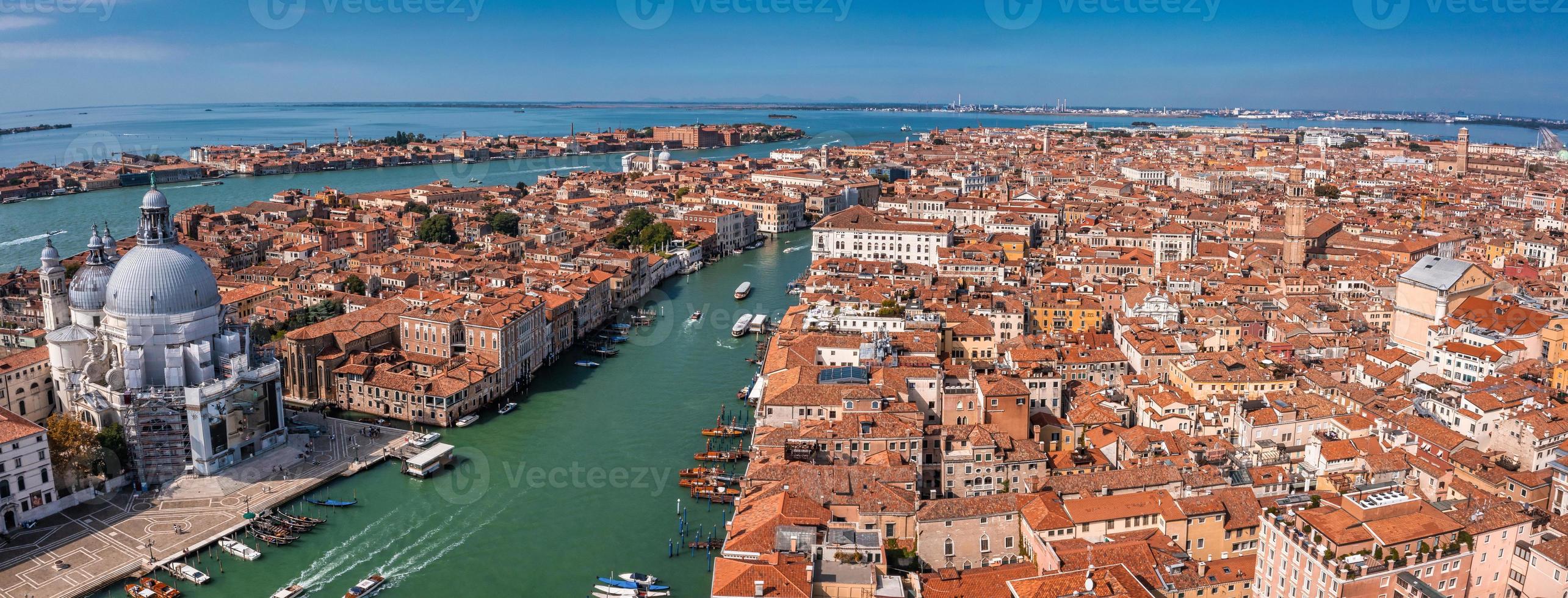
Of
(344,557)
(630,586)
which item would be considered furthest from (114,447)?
(630,586)

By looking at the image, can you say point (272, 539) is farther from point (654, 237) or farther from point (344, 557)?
point (654, 237)

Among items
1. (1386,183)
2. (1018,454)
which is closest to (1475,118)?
(1386,183)

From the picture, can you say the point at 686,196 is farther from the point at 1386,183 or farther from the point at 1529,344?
the point at 1386,183

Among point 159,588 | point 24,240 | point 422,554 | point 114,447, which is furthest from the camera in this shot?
point 24,240

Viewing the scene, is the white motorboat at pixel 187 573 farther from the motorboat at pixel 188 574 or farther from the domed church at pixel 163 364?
the domed church at pixel 163 364

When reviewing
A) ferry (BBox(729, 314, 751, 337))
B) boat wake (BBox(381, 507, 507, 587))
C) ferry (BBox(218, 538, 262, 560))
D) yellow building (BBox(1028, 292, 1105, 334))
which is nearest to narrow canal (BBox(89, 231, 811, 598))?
boat wake (BBox(381, 507, 507, 587))

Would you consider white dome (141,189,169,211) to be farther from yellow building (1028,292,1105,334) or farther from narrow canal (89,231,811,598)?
yellow building (1028,292,1105,334)
